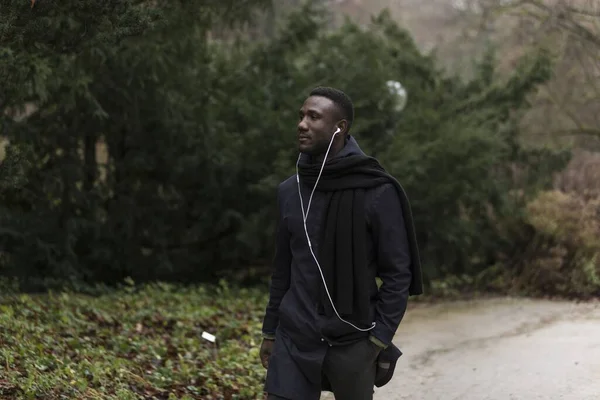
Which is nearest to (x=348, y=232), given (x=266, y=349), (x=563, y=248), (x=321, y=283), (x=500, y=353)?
(x=321, y=283)

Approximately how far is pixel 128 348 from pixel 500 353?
3338 millimetres

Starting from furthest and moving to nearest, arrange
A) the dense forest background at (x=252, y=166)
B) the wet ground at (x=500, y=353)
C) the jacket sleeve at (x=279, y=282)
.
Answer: the dense forest background at (x=252, y=166), the wet ground at (x=500, y=353), the jacket sleeve at (x=279, y=282)

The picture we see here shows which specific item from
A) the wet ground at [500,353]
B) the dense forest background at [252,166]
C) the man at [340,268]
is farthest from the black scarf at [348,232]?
the dense forest background at [252,166]

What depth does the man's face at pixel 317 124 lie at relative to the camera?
3.83 metres

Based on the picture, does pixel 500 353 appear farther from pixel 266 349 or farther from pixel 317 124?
pixel 317 124

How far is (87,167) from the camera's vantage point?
12258 mm

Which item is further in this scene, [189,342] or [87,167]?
[87,167]

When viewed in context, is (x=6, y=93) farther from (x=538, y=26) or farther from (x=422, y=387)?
(x=538, y=26)

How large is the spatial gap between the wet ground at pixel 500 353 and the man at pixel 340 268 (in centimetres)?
293

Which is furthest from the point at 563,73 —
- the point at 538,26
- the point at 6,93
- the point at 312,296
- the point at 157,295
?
the point at 312,296

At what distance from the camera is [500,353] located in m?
8.01

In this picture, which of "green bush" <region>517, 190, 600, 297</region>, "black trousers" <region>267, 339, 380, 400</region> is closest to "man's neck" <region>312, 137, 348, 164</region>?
"black trousers" <region>267, 339, 380, 400</region>

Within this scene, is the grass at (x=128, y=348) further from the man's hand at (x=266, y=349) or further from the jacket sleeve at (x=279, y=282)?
the jacket sleeve at (x=279, y=282)

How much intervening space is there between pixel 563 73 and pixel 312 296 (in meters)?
17.2
